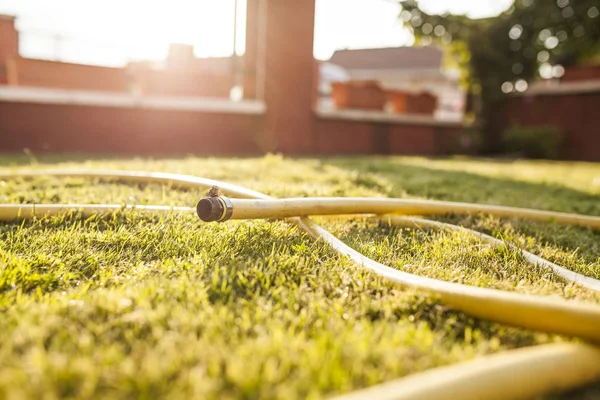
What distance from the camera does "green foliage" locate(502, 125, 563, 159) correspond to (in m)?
12.0

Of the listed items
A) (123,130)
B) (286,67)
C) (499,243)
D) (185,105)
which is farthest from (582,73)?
(499,243)

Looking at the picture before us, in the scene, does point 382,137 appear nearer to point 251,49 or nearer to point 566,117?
point 251,49

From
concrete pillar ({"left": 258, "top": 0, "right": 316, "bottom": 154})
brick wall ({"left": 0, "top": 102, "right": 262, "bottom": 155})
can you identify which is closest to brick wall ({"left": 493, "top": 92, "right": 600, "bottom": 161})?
concrete pillar ({"left": 258, "top": 0, "right": 316, "bottom": 154})

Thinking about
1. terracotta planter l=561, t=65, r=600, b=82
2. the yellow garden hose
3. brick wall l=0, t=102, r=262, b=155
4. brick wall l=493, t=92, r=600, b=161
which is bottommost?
the yellow garden hose

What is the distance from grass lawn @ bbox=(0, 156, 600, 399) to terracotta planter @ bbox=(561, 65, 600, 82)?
11.7 meters

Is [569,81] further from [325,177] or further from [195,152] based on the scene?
[325,177]

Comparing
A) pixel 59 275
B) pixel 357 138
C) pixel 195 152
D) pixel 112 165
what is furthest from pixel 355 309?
pixel 357 138

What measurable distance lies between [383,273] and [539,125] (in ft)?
42.5

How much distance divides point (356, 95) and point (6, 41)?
6.28 m

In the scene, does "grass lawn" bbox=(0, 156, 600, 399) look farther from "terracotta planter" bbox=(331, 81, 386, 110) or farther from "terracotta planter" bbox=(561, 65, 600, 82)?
"terracotta planter" bbox=(561, 65, 600, 82)

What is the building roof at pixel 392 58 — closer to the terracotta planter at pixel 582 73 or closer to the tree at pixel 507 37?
the tree at pixel 507 37

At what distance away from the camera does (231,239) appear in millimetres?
1940

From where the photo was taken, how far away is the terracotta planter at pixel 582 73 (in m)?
12.0

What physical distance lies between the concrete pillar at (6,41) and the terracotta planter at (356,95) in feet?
19.0
